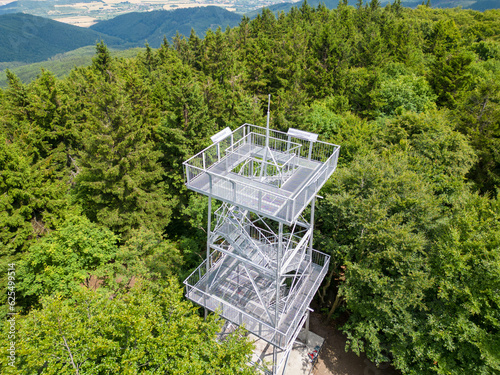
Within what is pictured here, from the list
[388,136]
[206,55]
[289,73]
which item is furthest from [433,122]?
[206,55]

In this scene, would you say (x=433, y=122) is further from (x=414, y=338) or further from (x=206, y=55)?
(x=206, y=55)

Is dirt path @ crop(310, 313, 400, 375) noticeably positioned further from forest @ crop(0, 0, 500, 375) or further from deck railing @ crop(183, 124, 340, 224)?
deck railing @ crop(183, 124, 340, 224)

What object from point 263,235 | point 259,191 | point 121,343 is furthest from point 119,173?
point 259,191

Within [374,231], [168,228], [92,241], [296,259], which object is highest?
[374,231]

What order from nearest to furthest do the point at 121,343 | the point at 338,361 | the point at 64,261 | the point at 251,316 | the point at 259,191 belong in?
the point at 121,343
the point at 259,191
the point at 251,316
the point at 338,361
the point at 64,261

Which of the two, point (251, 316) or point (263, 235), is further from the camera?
point (263, 235)

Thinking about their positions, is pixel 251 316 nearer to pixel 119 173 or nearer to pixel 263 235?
pixel 263 235
